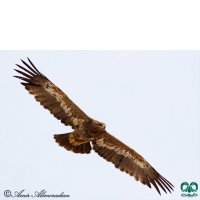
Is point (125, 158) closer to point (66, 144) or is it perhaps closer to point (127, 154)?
point (127, 154)

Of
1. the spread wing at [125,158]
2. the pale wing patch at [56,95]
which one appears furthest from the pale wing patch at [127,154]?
the pale wing patch at [56,95]

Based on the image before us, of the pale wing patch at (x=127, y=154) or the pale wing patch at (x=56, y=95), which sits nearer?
the pale wing patch at (x=56, y=95)

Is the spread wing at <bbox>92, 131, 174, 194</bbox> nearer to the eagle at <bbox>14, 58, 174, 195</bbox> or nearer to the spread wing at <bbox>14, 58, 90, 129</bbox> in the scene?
the eagle at <bbox>14, 58, 174, 195</bbox>

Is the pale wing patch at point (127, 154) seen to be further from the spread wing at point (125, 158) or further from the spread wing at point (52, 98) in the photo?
the spread wing at point (52, 98)

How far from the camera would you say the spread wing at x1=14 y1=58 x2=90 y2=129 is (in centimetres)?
1103

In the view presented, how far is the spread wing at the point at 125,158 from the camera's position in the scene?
1148 centimetres

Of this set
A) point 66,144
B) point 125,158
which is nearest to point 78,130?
point 66,144

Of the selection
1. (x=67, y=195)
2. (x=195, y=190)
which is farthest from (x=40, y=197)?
(x=195, y=190)

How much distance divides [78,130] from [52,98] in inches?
46.6

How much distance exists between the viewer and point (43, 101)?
11047 millimetres

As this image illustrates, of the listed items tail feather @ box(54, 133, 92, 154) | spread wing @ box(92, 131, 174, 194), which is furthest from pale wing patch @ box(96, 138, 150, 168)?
tail feather @ box(54, 133, 92, 154)

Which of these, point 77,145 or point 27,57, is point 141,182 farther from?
point 27,57

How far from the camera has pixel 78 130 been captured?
11.0 metres

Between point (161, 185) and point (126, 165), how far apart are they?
1.16 meters
